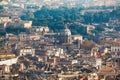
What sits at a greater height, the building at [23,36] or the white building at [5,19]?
the building at [23,36]

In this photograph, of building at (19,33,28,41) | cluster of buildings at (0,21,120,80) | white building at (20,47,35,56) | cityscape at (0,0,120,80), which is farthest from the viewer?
building at (19,33,28,41)

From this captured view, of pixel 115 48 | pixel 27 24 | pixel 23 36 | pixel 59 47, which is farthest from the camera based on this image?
pixel 27 24

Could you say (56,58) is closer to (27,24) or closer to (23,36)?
(23,36)

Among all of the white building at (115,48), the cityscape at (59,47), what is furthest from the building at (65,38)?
the white building at (115,48)

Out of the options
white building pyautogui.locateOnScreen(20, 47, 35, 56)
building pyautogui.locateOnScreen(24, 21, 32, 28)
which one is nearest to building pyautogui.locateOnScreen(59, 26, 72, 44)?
white building pyautogui.locateOnScreen(20, 47, 35, 56)

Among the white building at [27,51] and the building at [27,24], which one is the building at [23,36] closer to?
the building at [27,24]

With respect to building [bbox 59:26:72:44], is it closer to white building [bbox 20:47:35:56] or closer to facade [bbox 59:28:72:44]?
facade [bbox 59:28:72:44]

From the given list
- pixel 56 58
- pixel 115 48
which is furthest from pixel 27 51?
pixel 115 48

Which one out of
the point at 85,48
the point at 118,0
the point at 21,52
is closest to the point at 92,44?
the point at 85,48

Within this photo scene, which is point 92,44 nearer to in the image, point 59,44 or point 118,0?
point 59,44

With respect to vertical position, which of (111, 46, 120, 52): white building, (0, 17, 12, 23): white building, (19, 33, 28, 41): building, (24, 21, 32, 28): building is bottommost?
(0, 17, 12, 23): white building
